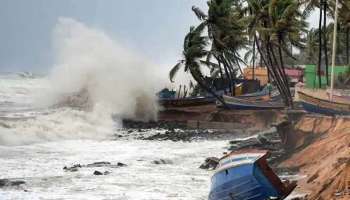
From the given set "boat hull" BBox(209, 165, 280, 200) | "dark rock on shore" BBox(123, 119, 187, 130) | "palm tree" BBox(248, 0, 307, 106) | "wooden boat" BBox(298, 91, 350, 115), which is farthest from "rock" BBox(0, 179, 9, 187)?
"palm tree" BBox(248, 0, 307, 106)

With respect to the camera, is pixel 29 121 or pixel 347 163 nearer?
pixel 347 163

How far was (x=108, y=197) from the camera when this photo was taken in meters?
15.4

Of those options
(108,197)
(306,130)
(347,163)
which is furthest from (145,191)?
(306,130)

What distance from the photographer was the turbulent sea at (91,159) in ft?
53.0

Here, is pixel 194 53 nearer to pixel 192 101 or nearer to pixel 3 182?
pixel 192 101

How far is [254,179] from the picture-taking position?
1204cm

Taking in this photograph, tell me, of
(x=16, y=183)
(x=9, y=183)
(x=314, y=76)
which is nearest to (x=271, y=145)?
(x=16, y=183)

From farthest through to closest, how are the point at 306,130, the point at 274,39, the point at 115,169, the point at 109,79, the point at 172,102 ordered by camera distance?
the point at 109,79 < the point at 172,102 < the point at 274,39 < the point at 306,130 < the point at 115,169

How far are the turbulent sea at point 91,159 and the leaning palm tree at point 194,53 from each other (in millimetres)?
5977

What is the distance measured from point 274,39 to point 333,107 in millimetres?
11215

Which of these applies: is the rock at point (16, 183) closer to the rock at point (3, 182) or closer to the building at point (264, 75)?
the rock at point (3, 182)

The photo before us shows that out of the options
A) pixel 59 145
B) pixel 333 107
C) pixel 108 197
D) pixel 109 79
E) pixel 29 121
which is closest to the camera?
pixel 108 197

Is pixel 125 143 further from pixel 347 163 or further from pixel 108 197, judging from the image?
pixel 347 163

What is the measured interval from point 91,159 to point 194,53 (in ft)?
58.9
